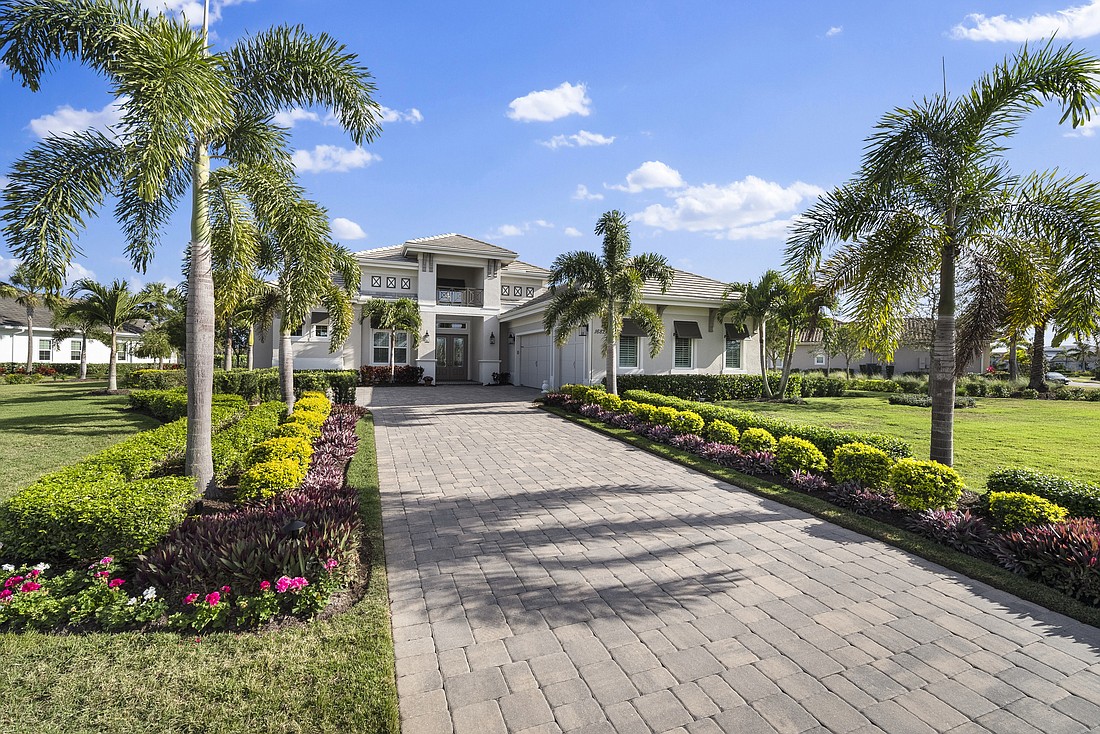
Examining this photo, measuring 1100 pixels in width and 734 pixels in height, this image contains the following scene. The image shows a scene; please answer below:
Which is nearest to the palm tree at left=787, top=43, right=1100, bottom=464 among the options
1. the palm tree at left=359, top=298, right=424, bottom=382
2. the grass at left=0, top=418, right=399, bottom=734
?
the grass at left=0, top=418, right=399, bottom=734

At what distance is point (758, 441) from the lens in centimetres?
879

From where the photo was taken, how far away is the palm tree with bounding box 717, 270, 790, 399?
2034 centimetres

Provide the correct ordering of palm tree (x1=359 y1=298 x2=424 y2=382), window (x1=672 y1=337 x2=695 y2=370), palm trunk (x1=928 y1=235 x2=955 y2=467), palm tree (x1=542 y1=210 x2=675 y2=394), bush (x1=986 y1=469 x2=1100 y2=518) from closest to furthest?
bush (x1=986 y1=469 x2=1100 y2=518), palm trunk (x1=928 y1=235 x2=955 y2=467), palm tree (x1=542 y1=210 x2=675 y2=394), window (x1=672 y1=337 x2=695 y2=370), palm tree (x1=359 y1=298 x2=424 y2=382)

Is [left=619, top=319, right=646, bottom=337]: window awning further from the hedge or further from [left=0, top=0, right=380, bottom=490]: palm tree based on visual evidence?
[left=0, top=0, right=380, bottom=490]: palm tree

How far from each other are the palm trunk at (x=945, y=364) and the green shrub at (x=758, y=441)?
2151mm

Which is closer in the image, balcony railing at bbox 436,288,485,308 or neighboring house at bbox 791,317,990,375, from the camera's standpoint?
balcony railing at bbox 436,288,485,308

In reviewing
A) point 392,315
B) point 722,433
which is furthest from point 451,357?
point 722,433

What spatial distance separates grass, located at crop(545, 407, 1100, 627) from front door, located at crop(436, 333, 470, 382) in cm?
2189

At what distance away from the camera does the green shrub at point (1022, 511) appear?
5148 millimetres

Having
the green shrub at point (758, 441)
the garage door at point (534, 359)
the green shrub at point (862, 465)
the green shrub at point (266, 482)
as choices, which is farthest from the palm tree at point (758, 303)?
the green shrub at point (266, 482)

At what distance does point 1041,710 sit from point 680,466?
20.2 ft

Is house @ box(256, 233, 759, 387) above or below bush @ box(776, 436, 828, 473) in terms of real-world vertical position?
above

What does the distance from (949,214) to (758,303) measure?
13.2 meters

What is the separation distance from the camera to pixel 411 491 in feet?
24.1
